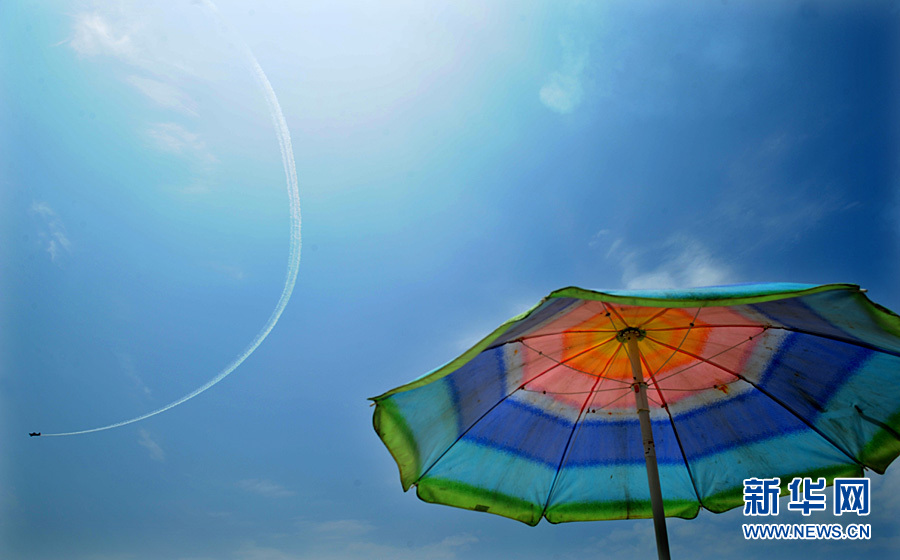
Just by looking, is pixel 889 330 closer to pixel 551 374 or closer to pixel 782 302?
pixel 782 302

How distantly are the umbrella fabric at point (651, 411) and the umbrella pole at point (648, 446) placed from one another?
19cm

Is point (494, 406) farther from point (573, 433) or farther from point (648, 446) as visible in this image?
point (648, 446)

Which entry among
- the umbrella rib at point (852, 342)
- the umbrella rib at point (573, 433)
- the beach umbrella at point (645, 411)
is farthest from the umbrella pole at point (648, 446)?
the umbrella rib at point (852, 342)

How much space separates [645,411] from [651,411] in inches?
40.4

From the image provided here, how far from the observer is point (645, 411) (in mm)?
4832

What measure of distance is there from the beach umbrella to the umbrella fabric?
0.05 ft

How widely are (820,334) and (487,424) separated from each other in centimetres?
341

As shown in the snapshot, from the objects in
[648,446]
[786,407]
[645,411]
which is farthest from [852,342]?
[648,446]

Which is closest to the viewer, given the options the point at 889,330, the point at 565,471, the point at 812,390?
the point at 889,330

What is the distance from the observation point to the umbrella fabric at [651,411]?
457 centimetres

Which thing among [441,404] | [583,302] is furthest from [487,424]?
[583,302]

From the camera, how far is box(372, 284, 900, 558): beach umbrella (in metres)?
4.55

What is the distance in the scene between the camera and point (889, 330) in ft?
12.5

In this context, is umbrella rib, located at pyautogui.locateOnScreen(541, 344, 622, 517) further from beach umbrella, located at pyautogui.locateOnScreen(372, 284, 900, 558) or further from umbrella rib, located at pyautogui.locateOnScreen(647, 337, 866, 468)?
umbrella rib, located at pyautogui.locateOnScreen(647, 337, 866, 468)
